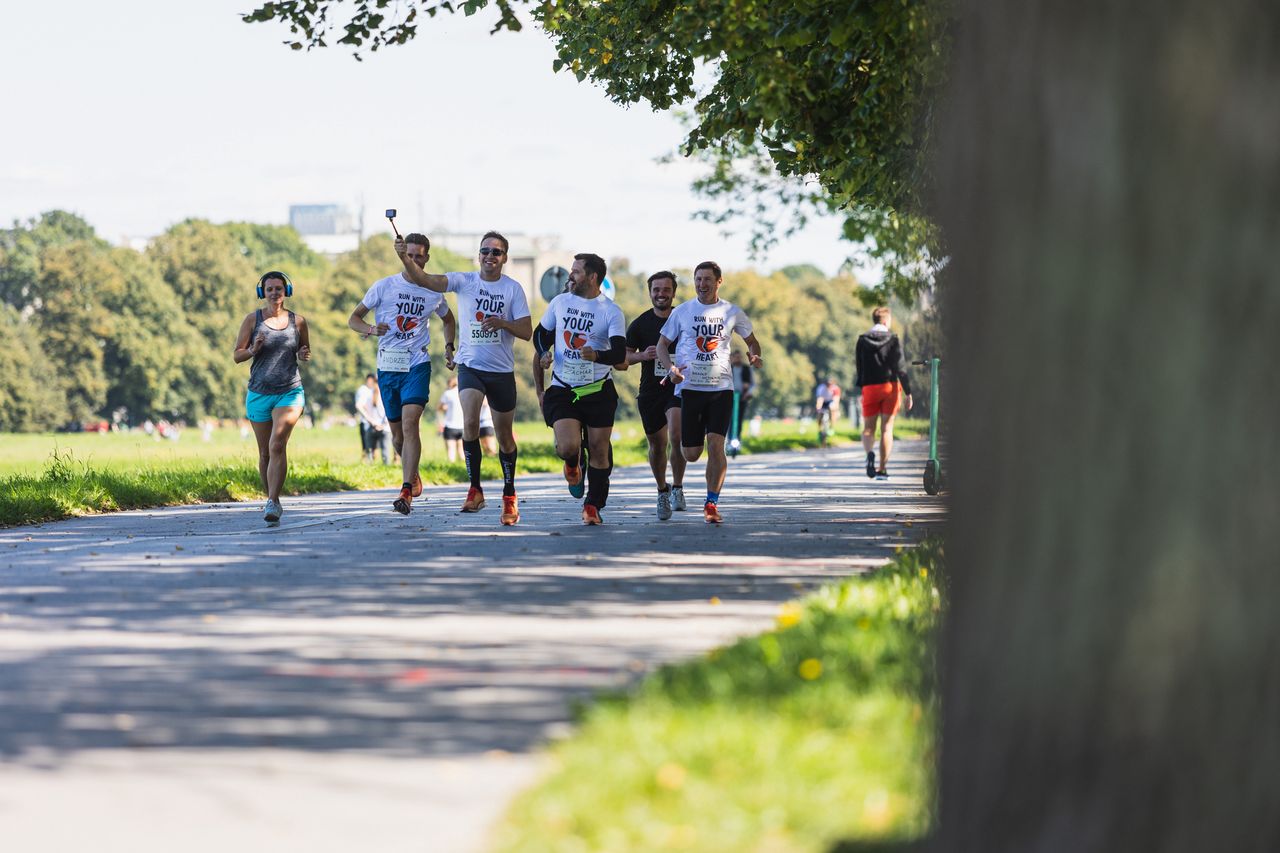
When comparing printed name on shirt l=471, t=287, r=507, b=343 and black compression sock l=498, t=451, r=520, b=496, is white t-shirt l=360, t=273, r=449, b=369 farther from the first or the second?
black compression sock l=498, t=451, r=520, b=496

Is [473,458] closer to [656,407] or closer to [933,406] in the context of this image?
[656,407]

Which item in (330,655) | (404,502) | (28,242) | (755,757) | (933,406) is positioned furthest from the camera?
(28,242)

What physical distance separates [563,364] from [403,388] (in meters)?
2.19

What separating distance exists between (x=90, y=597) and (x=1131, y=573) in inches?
261

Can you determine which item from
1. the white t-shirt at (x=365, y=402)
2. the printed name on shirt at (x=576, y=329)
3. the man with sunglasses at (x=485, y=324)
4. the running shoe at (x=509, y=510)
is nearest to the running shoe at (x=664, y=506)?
the man with sunglasses at (x=485, y=324)

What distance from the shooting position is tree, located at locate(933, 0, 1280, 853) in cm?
368

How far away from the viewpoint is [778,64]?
14.0 meters

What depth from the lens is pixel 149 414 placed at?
3752 inches

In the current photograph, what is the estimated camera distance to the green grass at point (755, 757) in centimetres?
421

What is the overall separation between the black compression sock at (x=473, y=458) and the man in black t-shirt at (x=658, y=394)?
1.35 metres

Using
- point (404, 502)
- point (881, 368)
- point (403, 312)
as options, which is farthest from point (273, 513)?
point (881, 368)

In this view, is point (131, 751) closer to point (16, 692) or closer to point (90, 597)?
point (16, 692)

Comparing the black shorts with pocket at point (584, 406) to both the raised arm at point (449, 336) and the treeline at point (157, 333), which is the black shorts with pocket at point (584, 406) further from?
the treeline at point (157, 333)

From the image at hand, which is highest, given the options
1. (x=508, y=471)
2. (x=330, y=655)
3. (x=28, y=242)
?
(x=28, y=242)
